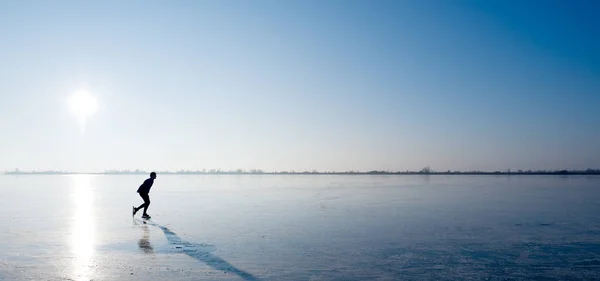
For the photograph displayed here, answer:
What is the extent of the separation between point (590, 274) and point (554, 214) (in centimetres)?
891

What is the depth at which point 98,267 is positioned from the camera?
6.13 meters

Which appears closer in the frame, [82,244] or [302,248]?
[302,248]

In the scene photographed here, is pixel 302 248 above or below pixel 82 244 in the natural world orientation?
above

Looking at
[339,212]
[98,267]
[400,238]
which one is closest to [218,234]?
[98,267]

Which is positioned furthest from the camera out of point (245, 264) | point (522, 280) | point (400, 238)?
point (400, 238)

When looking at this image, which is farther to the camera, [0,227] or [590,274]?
[0,227]

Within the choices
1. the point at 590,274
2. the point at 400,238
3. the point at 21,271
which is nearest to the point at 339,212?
the point at 400,238

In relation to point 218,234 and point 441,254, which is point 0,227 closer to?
point 218,234

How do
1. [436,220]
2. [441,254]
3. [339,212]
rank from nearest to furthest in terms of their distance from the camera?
[441,254]
[436,220]
[339,212]

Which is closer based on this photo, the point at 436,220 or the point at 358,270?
the point at 358,270

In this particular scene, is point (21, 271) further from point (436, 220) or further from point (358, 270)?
point (436, 220)

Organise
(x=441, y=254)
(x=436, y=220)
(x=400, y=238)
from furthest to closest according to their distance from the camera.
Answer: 1. (x=436, y=220)
2. (x=400, y=238)
3. (x=441, y=254)

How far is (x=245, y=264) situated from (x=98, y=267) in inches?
85.4

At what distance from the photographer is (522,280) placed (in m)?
5.51
